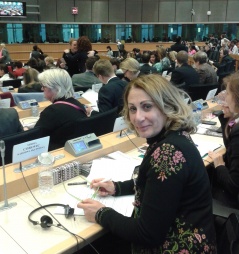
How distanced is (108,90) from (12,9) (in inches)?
475

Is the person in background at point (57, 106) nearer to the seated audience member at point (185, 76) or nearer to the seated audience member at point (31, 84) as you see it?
the seated audience member at point (31, 84)

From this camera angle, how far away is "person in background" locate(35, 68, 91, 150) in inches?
108

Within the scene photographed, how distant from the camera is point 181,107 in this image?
139cm

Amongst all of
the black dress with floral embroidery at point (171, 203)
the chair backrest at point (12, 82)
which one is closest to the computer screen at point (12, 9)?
the chair backrest at point (12, 82)

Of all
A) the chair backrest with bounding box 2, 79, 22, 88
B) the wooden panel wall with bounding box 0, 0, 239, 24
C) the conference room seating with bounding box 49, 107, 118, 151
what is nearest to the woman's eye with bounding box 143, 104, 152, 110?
the conference room seating with bounding box 49, 107, 118, 151

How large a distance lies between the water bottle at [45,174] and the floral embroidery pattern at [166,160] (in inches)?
34.3

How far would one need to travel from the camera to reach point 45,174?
6.26 ft

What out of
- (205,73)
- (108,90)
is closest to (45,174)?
(108,90)

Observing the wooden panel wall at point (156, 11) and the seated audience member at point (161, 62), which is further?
the wooden panel wall at point (156, 11)

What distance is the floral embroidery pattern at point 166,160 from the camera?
1209 mm

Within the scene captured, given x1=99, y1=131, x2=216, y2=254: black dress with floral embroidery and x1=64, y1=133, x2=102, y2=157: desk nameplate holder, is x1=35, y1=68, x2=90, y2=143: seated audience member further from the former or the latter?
x1=99, y1=131, x2=216, y2=254: black dress with floral embroidery

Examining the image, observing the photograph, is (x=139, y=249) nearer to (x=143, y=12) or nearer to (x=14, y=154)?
(x=14, y=154)

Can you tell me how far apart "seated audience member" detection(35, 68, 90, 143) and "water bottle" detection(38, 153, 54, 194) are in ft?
2.66

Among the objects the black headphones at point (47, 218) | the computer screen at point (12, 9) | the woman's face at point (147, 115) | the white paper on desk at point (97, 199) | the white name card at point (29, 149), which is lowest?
the white paper on desk at point (97, 199)
